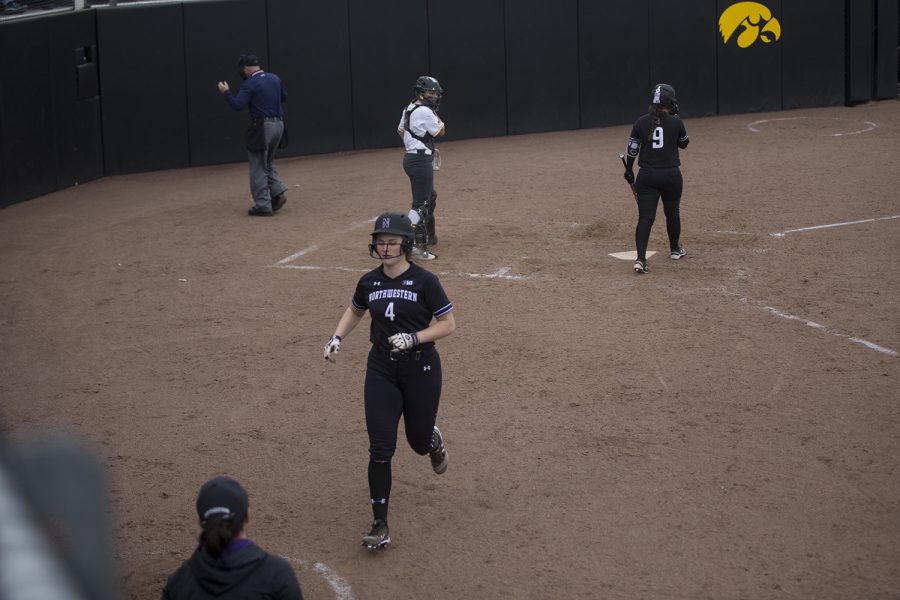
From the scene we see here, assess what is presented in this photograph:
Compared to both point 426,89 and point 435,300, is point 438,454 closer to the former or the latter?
point 435,300

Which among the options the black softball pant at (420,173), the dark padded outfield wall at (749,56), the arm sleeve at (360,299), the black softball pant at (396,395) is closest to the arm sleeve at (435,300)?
the black softball pant at (396,395)

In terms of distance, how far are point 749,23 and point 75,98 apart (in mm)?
13459

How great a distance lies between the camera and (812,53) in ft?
75.8

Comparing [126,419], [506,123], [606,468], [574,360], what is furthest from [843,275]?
[506,123]

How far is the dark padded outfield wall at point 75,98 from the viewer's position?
1731 centimetres

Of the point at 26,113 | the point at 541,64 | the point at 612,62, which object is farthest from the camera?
the point at 612,62

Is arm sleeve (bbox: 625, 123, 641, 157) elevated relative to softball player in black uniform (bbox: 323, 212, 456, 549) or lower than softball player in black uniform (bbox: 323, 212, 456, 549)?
elevated

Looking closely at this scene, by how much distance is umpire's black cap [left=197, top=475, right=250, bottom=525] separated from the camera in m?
3.74

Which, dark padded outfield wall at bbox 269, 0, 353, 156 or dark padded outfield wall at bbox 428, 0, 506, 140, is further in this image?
dark padded outfield wall at bbox 428, 0, 506, 140

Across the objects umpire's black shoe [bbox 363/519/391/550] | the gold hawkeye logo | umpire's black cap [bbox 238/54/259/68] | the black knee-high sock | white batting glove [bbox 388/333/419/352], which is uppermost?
the gold hawkeye logo

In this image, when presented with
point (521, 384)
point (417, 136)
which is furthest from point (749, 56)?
point (521, 384)

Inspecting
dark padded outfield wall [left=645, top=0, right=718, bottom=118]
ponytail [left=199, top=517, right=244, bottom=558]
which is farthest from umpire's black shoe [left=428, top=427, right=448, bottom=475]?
dark padded outfield wall [left=645, top=0, right=718, bottom=118]

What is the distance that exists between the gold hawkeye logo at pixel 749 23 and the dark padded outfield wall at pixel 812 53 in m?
0.33

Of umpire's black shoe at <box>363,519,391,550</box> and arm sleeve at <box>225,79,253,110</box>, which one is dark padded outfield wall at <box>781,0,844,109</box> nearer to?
arm sleeve at <box>225,79,253,110</box>
